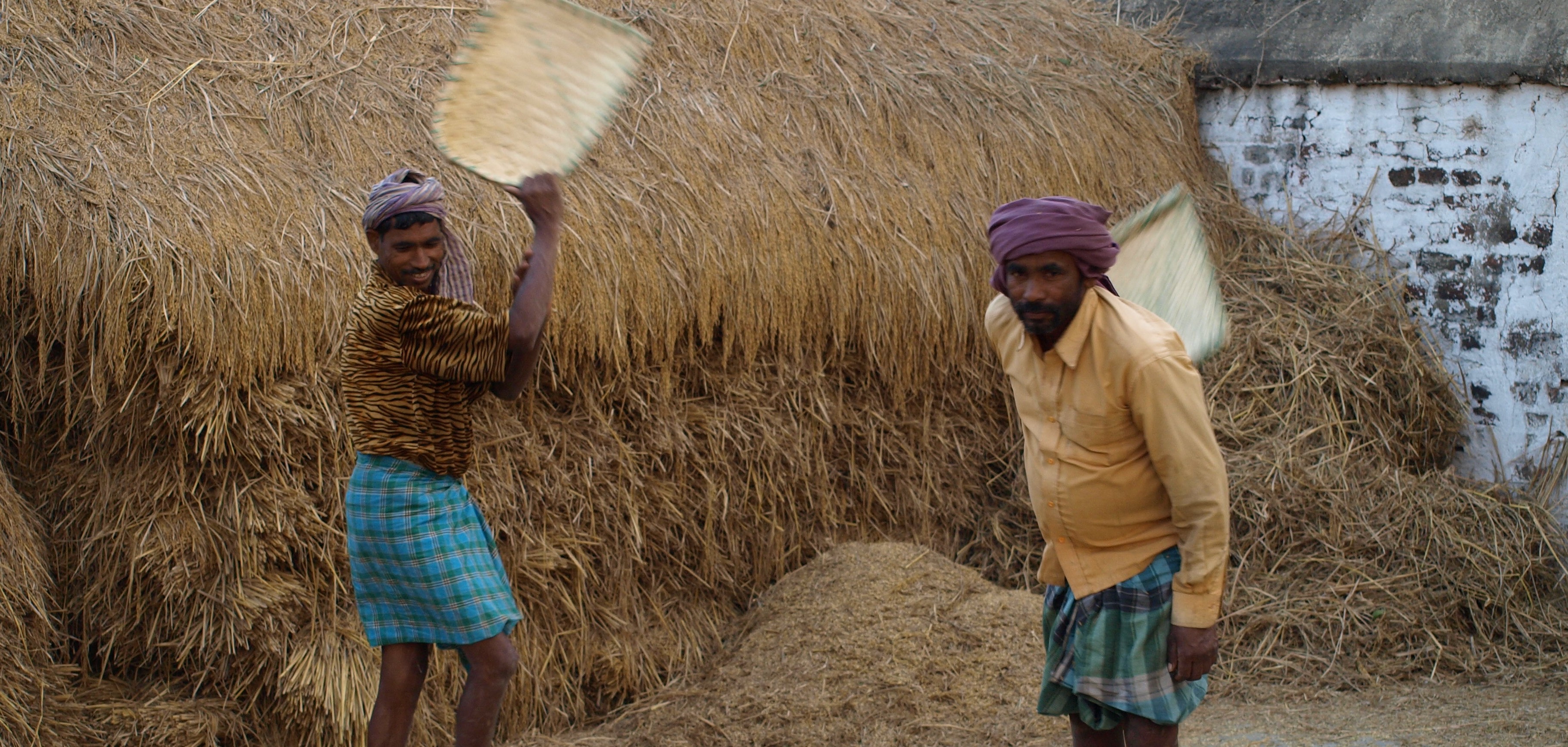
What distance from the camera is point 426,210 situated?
2.96m

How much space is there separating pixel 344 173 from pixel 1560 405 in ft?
15.8

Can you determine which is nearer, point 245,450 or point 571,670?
point 245,450

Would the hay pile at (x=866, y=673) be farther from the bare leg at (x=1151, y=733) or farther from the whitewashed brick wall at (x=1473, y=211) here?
the whitewashed brick wall at (x=1473, y=211)

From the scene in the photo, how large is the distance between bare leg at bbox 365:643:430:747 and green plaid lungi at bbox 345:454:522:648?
43 mm

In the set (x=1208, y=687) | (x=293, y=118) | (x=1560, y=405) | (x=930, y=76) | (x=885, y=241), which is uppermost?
(x=930, y=76)

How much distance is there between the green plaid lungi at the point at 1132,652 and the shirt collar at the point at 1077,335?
18.1 inches

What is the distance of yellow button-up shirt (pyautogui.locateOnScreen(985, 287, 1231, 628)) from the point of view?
2451 mm

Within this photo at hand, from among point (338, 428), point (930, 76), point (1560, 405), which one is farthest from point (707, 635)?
point (1560, 405)

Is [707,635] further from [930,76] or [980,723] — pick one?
[930,76]

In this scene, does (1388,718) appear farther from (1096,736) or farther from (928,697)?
(1096,736)

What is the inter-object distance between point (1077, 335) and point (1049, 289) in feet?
0.36

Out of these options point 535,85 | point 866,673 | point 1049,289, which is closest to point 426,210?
point 535,85

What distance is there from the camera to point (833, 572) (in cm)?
470

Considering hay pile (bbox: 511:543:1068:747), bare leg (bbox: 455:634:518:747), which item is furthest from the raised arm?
hay pile (bbox: 511:543:1068:747)
